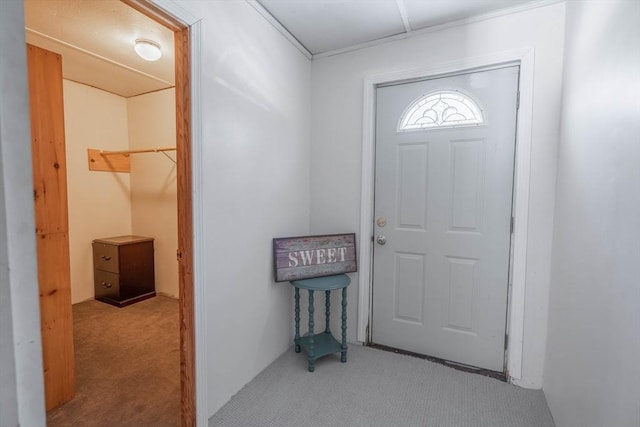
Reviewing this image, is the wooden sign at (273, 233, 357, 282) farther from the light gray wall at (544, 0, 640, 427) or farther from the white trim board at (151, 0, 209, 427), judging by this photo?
the light gray wall at (544, 0, 640, 427)

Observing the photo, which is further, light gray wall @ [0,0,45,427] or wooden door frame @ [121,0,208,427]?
wooden door frame @ [121,0,208,427]

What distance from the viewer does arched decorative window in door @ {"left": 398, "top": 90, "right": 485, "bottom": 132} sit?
1983 mm

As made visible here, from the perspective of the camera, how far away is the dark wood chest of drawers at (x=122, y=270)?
3104 mm

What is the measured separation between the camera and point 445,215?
6.81 ft

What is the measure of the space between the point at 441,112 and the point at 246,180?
138 centimetres

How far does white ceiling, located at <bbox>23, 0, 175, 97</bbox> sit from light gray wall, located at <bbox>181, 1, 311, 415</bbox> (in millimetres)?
767

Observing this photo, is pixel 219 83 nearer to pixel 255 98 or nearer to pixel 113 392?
pixel 255 98

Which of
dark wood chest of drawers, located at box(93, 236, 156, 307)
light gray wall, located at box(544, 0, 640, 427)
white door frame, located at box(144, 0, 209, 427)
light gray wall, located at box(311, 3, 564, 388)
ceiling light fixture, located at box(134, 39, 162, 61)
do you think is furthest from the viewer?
dark wood chest of drawers, located at box(93, 236, 156, 307)

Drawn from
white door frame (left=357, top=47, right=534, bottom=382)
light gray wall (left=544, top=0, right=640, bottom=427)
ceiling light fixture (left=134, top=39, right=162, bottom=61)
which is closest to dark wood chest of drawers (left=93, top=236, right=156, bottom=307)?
ceiling light fixture (left=134, top=39, right=162, bottom=61)

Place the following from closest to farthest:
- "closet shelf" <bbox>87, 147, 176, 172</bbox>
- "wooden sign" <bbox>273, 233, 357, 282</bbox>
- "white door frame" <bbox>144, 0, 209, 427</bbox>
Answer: "white door frame" <bbox>144, 0, 209, 427</bbox>, "wooden sign" <bbox>273, 233, 357, 282</bbox>, "closet shelf" <bbox>87, 147, 176, 172</bbox>

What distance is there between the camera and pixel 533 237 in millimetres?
1821

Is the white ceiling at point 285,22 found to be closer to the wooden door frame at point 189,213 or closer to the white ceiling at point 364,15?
the white ceiling at point 364,15

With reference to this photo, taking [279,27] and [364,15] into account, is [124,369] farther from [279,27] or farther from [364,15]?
[364,15]

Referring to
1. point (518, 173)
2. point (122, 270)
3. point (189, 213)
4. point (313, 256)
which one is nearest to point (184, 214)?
point (189, 213)
